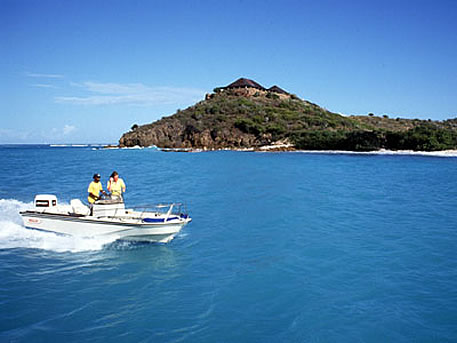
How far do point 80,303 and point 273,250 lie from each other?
600cm

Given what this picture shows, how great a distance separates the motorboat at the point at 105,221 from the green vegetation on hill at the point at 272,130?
55459 millimetres

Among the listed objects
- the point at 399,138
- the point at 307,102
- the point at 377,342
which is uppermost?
the point at 307,102

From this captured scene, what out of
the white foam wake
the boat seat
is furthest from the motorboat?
the white foam wake

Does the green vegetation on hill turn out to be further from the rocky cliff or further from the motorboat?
the motorboat

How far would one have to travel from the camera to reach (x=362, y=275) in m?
9.39

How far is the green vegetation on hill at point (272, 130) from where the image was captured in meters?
60.4

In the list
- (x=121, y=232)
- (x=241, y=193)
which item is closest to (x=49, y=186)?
(x=241, y=193)

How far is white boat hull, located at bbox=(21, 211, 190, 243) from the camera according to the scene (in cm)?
1101

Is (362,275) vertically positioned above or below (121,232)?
below

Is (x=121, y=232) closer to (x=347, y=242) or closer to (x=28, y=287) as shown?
(x=28, y=287)

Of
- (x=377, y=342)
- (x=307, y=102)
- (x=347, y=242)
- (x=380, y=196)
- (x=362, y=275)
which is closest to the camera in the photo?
(x=377, y=342)

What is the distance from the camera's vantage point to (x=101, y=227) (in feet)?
36.9

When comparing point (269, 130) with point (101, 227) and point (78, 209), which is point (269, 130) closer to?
point (78, 209)

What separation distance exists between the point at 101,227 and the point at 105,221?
309 millimetres
